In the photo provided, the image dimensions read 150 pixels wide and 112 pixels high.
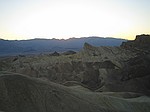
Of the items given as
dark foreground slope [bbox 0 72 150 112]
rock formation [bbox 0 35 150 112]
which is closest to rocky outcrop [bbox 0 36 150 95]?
rock formation [bbox 0 35 150 112]

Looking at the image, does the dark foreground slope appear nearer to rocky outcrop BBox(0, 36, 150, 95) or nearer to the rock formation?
the rock formation

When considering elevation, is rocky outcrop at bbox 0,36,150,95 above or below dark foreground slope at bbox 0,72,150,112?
below

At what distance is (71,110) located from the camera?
31.8 ft

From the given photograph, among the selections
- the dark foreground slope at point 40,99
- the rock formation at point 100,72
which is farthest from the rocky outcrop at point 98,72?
the dark foreground slope at point 40,99

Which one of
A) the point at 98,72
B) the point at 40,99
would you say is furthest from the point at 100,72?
the point at 40,99

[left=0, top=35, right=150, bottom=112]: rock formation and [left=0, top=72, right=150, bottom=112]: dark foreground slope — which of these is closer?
[left=0, top=72, right=150, bottom=112]: dark foreground slope

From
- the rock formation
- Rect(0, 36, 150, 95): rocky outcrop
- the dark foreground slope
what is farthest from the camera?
Rect(0, 36, 150, 95): rocky outcrop

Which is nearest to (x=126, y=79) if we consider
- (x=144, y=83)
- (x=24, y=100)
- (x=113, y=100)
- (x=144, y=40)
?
(x=144, y=83)

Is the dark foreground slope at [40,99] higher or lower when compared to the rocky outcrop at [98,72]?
higher

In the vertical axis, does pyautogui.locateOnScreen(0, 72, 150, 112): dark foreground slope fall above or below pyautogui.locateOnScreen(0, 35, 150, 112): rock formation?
above

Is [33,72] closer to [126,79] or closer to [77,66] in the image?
[77,66]

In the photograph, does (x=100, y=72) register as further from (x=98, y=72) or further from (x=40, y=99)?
(x=40, y=99)

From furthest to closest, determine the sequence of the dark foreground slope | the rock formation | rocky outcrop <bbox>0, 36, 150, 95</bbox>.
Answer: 1. rocky outcrop <bbox>0, 36, 150, 95</bbox>
2. the rock formation
3. the dark foreground slope

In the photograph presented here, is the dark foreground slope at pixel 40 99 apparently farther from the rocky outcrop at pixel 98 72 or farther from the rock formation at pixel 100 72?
the rocky outcrop at pixel 98 72
